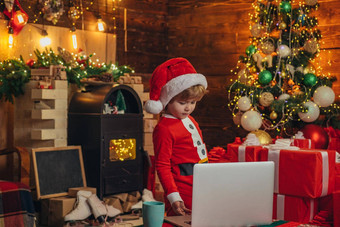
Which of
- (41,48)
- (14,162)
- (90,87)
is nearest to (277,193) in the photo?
(90,87)

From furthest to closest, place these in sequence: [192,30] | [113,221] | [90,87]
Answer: [192,30]
[90,87]
[113,221]

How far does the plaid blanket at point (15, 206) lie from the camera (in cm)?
326

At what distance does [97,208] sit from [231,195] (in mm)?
2851

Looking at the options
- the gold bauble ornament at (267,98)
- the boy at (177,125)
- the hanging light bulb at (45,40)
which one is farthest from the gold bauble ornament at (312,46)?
the boy at (177,125)

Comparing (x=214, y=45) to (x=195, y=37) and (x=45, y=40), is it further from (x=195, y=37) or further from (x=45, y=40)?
(x=45, y=40)

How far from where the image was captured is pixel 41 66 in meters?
4.96

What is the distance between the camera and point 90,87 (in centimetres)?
514

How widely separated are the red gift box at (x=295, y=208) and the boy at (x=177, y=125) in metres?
1.44

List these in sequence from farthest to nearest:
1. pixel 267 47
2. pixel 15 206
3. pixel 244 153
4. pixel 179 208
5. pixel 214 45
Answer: pixel 214 45 → pixel 267 47 → pixel 244 153 → pixel 15 206 → pixel 179 208

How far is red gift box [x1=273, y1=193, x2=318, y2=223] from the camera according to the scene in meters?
3.72

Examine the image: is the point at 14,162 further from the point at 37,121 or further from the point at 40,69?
the point at 40,69

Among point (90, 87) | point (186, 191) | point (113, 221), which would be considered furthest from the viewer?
point (90, 87)

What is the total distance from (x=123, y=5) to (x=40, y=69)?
1.87m

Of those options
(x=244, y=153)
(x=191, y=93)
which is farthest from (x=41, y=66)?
(x=191, y=93)
